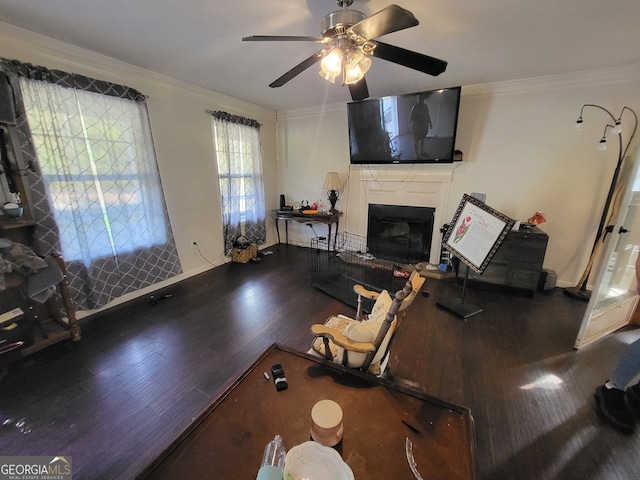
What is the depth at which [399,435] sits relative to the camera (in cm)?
93

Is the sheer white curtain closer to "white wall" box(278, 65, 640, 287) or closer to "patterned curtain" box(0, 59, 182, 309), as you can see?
"patterned curtain" box(0, 59, 182, 309)

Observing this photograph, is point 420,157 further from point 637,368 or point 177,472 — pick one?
point 177,472

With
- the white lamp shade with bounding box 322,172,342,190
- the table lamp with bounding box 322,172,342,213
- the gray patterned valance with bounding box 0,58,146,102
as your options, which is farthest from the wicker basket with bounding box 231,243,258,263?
the gray patterned valance with bounding box 0,58,146,102

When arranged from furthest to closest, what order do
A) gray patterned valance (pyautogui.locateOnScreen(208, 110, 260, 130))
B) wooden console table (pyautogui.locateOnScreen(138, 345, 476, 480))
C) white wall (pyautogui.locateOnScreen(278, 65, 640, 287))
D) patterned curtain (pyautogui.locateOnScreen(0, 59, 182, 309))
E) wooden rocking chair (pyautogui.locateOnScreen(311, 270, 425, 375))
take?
gray patterned valance (pyautogui.locateOnScreen(208, 110, 260, 130)), white wall (pyautogui.locateOnScreen(278, 65, 640, 287)), patterned curtain (pyautogui.locateOnScreen(0, 59, 182, 309)), wooden rocking chair (pyautogui.locateOnScreen(311, 270, 425, 375)), wooden console table (pyautogui.locateOnScreen(138, 345, 476, 480))

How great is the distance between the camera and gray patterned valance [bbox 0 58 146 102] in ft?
6.08

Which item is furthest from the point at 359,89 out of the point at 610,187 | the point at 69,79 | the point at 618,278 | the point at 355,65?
the point at 610,187

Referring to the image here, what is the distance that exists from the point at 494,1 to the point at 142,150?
3.25 m

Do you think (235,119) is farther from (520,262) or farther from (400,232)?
(520,262)

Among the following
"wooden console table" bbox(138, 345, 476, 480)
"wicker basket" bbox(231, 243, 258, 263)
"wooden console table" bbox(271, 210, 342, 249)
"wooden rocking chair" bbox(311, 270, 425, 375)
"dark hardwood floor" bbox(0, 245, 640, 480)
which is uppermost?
"wooden console table" bbox(271, 210, 342, 249)

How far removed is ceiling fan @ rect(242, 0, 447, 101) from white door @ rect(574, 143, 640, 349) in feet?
6.02

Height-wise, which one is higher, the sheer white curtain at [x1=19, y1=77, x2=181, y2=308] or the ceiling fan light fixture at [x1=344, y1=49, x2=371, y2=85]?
the ceiling fan light fixture at [x1=344, y1=49, x2=371, y2=85]

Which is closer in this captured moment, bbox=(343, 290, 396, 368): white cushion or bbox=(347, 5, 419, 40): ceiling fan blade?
bbox=(347, 5, 419, 40): ceiling fan blade

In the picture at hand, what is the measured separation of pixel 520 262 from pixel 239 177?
392cm

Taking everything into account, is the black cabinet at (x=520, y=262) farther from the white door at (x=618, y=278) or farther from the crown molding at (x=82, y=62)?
the crown molding at (x=82, y=62)
